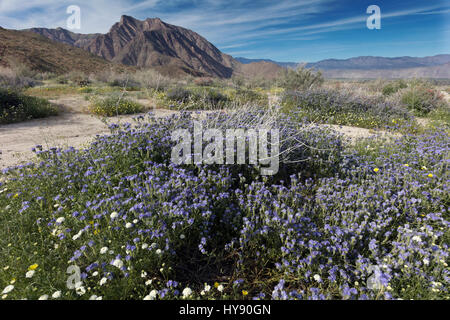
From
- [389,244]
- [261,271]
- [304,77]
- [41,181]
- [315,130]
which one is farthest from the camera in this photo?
[304,77]

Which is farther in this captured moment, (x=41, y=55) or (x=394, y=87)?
(x=41, y=55)

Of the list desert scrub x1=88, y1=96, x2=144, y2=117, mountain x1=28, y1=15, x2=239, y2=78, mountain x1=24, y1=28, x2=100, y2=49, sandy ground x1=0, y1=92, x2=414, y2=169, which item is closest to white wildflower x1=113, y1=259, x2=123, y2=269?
sandy ground x1=0, y1=92, x2=414, y2=169

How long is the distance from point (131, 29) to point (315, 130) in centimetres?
17805

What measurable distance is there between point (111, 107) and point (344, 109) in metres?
8.41

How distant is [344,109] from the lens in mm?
8742

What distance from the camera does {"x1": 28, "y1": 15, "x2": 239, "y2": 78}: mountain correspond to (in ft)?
409

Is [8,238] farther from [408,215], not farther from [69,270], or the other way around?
[408,215]

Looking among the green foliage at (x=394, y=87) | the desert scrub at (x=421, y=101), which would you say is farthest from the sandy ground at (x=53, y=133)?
the green foliage at (x=394, y=87)

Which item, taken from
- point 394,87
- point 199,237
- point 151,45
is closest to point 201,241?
point 199,237

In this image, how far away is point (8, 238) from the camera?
229 centimetres

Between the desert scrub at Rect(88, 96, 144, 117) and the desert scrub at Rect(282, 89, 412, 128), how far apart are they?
5.66m

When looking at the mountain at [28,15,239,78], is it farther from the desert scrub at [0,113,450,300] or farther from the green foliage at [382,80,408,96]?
the desert scrub at [0,113,450,300]

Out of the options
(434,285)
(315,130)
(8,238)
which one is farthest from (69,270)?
(315,130)

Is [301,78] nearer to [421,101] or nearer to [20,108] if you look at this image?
[421,101]
